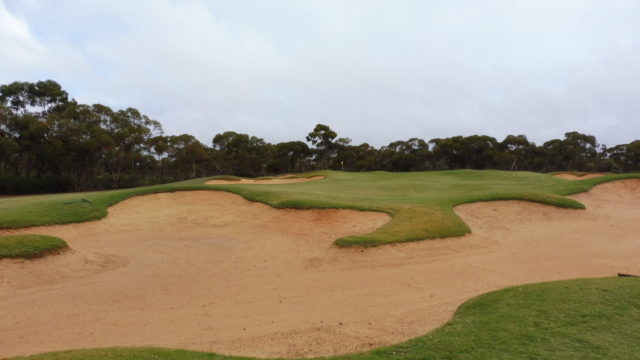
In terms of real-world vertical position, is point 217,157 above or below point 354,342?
above

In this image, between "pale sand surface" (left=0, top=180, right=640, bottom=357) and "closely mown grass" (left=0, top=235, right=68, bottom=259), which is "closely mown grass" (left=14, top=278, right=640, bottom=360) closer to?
"pale sand surface" (left=0, top=180, right=640, bottom=357)

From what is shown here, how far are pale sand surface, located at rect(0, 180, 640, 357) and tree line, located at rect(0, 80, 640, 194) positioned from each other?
38.0 m

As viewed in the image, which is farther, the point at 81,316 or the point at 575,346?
the point at 81,316

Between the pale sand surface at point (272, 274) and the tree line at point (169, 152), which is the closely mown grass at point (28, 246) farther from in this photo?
the tree line at point (169, 152)

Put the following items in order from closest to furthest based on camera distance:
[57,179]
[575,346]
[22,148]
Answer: [575,346] → [22,148] → [57,179]

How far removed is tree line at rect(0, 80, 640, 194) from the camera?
46.8 meters

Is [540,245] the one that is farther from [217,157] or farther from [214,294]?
[217,157]

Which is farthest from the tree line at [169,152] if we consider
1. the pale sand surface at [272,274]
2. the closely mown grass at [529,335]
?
the closely mown grass at [529,335]

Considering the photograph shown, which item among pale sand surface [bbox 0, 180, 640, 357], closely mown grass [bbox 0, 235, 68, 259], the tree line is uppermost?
the tree line

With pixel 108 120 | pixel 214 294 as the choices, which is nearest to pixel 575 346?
pixel 214 294

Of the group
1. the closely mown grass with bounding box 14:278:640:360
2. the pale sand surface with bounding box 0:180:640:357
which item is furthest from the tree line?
the closely mown grass with bounding box 14:278:640:360

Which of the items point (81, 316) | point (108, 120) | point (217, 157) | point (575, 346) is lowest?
point (81, 316)

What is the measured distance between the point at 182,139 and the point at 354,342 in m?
67.6

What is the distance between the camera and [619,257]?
11602 millimetres
